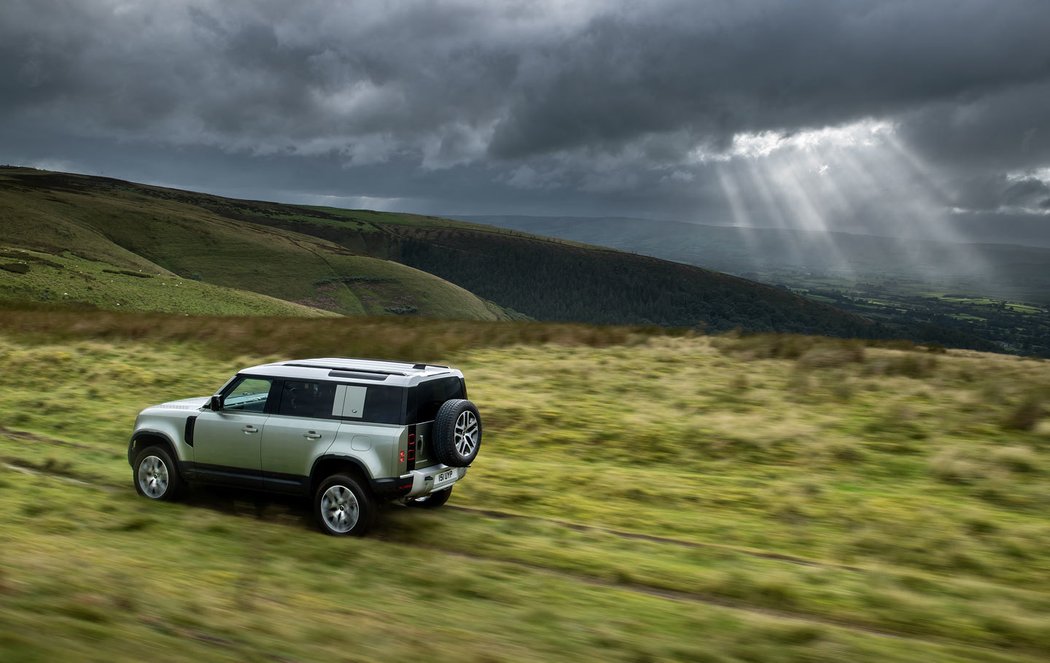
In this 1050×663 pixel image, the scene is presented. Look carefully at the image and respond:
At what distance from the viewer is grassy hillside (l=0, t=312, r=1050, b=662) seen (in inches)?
238

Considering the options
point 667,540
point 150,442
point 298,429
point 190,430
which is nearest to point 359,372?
point 298,429

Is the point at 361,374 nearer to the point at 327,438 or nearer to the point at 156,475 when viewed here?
the point at 327,438

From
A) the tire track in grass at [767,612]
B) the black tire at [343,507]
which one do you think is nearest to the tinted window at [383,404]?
the black tire at [343,507]

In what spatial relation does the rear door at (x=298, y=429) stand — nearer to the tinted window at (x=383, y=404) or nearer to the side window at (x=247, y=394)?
the side window at (x=247, y=394)

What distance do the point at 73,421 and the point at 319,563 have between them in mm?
10324

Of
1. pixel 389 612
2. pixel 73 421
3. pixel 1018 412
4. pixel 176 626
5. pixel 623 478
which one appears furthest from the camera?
pixel 73 421

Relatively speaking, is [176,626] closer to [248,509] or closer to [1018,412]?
[248,509]

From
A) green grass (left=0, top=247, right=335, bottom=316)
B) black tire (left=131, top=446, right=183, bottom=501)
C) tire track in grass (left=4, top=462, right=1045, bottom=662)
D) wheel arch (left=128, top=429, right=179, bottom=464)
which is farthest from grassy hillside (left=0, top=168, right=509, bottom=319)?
tire track in grass (left=4, top=462, right=1045, bottom=662)

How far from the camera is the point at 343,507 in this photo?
9297 mm

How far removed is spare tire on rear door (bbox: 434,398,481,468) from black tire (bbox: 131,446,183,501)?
3.75 meters

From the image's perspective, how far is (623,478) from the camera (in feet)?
38.7

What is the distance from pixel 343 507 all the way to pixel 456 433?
5.25 feet

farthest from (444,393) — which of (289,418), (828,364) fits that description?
(828,364)

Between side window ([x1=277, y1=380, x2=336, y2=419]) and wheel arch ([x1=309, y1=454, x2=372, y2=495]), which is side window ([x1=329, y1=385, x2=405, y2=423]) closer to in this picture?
side window ([x1=277, y1=380, x2=336, y2=419])
